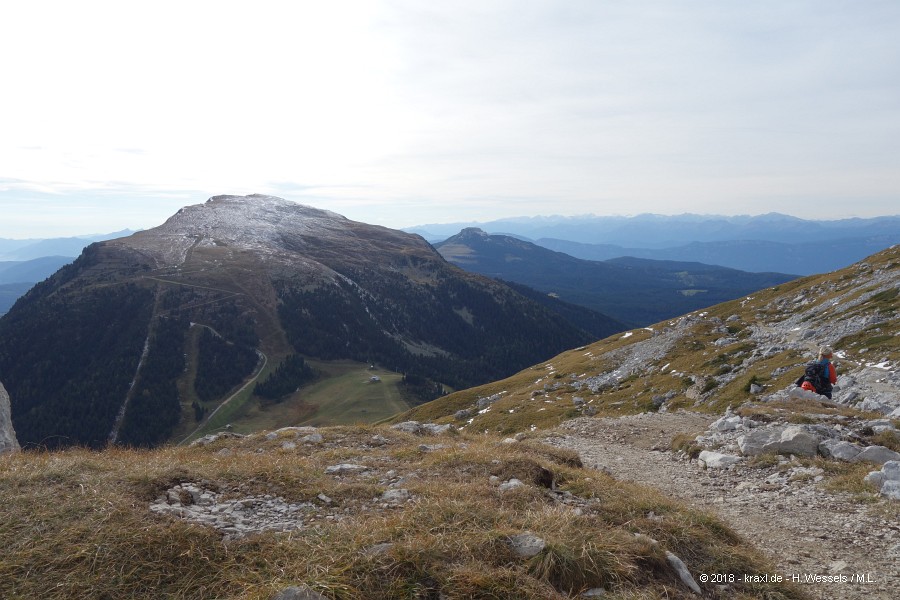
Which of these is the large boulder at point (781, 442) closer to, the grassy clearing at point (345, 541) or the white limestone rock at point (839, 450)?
the white limestone rock at point (839, 450)

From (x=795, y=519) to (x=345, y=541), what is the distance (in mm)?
11266

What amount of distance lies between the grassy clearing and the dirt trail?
5.12ft

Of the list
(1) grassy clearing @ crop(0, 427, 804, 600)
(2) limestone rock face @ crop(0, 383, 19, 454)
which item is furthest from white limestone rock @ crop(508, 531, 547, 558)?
(2) limestone rock face @ crop(0, 383, 19, 454)

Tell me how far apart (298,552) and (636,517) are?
625 cm

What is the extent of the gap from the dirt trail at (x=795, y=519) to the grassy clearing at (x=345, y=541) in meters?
1.56

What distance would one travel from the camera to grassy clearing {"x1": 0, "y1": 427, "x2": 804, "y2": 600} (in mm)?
6180

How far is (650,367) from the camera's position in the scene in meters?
61.0

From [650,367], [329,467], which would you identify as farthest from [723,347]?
[329,467]

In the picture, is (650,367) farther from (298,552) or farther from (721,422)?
(298,552)

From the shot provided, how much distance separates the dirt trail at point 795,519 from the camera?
29.3 ft

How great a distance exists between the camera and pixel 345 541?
23.3ft

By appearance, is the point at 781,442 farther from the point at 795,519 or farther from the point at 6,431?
the point at 6,431

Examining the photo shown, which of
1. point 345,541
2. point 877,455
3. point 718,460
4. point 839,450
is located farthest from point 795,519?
point 345,541

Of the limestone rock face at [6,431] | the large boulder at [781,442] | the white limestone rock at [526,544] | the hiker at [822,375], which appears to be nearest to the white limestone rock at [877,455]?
the large boulder at [781,442]
